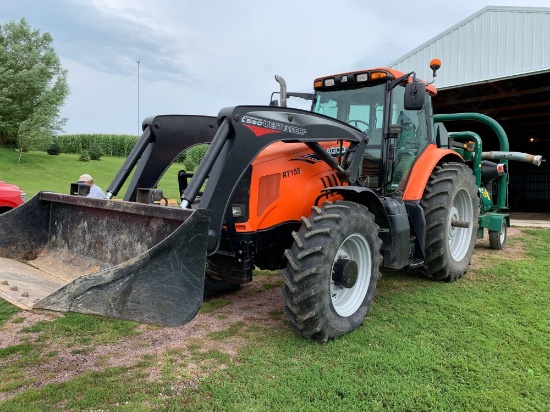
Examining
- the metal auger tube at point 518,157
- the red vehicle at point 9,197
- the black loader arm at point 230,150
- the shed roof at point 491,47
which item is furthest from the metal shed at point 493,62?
the red vehicle at point 9,197

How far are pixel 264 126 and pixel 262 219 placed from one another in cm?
82

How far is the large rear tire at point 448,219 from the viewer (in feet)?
17.3

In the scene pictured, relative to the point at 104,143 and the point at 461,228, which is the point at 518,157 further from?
the point at 104,143

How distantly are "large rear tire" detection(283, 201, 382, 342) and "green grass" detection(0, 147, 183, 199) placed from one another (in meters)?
15.3

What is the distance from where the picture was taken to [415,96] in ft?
15.0

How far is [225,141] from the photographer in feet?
11.1

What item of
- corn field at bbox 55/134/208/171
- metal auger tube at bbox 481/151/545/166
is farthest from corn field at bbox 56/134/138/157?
metal auger tube at bbox 481/151/545/166

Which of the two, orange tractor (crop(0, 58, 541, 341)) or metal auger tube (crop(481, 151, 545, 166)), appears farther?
metal auger tube (crop(481, 151, 545, 166))

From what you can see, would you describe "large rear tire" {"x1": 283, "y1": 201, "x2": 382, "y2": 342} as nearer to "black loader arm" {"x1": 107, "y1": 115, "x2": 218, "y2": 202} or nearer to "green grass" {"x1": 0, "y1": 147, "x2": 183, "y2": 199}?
"black loader arm" {"x1": 107, "y1": 115, "x2": 218, "y2": 202}

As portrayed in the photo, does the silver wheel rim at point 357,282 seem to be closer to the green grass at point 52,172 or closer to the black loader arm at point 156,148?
the black loader arm at point 156,148

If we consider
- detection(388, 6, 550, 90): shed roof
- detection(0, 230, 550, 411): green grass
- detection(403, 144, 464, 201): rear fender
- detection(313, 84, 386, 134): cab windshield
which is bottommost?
detection(0, 230, 550, 411): green grass

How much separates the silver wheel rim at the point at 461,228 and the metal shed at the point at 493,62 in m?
7.17

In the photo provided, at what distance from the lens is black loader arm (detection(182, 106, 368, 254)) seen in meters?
3.28

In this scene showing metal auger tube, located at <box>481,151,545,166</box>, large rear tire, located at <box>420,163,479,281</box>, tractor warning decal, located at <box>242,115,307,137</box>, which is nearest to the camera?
tractor warning decal, located at <box>242,115,307,137</box>
